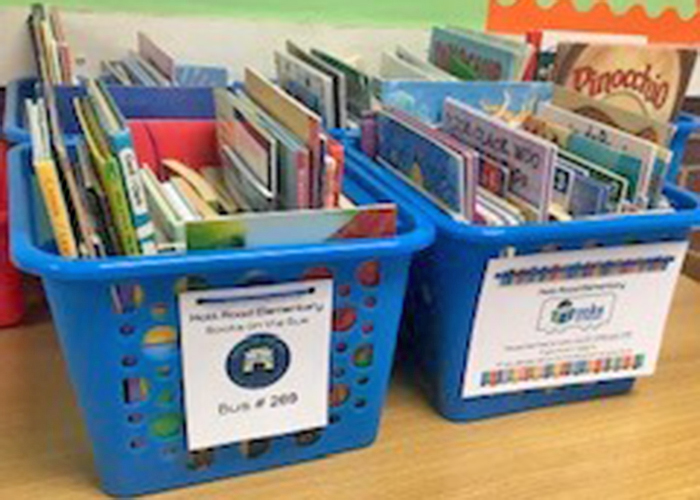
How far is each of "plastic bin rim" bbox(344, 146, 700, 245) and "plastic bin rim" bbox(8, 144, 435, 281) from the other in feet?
0.14

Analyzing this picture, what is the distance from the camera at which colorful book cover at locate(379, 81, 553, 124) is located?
0.86 m

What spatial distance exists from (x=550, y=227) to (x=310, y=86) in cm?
33

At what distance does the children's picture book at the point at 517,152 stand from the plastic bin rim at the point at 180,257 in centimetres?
12

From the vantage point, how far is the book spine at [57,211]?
531 millimetres

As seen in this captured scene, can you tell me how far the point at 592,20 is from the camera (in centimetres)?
124

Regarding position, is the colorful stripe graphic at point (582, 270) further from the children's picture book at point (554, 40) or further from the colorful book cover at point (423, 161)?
the children's picture book at point (554, 40)

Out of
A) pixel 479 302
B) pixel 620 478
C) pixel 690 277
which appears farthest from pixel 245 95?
pixel 690 277

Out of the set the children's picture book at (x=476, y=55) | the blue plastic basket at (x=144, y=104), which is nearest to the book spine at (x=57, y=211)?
the blue plastic basket at (x=144, y=104)

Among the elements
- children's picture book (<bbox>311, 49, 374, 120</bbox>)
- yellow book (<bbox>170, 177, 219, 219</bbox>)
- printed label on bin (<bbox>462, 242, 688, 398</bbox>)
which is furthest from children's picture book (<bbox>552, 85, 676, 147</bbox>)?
yellow book (<bbox>170, 177, 219, 219</bbox>)

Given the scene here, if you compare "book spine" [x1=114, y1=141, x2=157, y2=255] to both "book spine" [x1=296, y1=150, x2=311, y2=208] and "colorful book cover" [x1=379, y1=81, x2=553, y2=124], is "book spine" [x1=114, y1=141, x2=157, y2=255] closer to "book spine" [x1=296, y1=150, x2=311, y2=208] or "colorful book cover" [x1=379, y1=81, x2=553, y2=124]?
"book spine" [x1=296, y1=150, x2=311, y2=208]

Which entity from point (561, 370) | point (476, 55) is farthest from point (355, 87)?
point (561, 370)

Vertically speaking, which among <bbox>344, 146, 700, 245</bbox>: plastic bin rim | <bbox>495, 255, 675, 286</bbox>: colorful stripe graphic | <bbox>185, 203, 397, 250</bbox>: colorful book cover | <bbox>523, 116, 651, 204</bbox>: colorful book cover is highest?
<bbox>523, 116, 651, 204</bbox>: colorful book cover

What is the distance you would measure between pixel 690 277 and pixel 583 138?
498 millimetres

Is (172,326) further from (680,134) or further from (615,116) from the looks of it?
(680,134)
